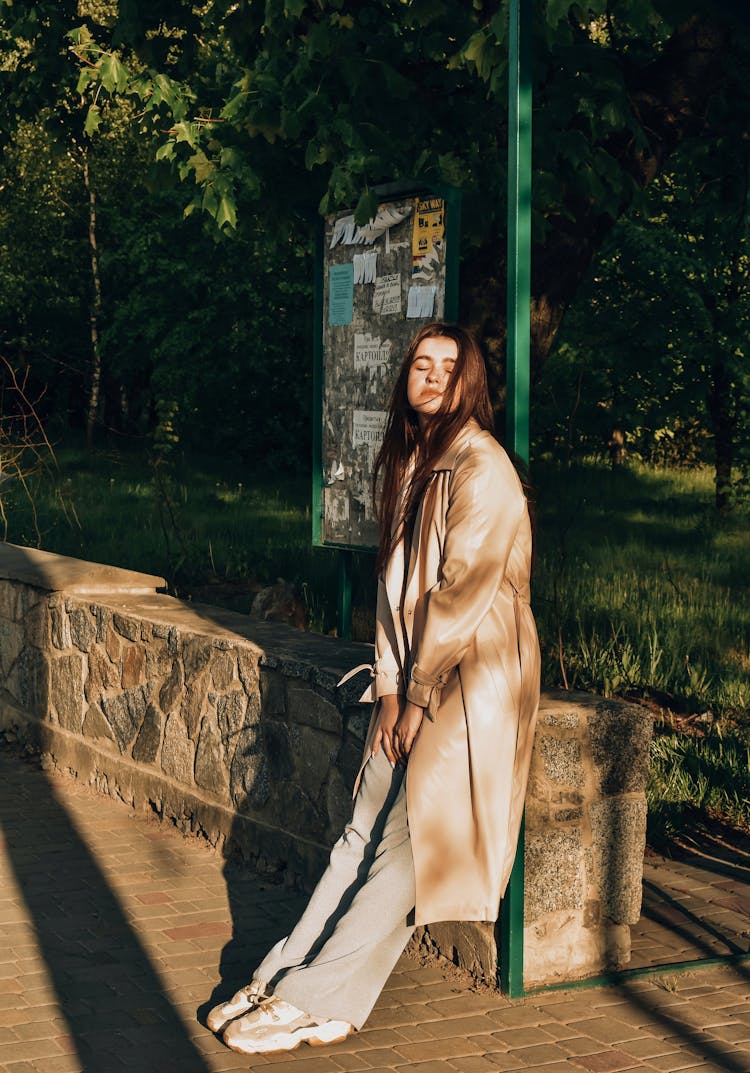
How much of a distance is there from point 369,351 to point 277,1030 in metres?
2.97

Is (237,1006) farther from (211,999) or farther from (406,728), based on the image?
(406,728)

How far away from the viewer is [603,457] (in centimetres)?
2350

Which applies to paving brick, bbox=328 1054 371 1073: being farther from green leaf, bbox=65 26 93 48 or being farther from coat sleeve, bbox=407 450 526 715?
green leaf, bbox=65 26 93 48

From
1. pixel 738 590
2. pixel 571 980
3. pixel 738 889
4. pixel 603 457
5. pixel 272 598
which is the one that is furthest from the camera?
pixel 603 457

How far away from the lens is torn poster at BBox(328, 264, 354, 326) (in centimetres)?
627

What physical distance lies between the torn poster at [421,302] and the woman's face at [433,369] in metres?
1.43

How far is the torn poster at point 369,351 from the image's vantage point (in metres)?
6.05

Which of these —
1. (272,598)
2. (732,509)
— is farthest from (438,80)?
(732,509)

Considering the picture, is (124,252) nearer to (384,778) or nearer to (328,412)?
(328,412)

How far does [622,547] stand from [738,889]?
9.52 m

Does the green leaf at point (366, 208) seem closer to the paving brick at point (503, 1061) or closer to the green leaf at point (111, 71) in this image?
the paving brick at point (503, 1061)

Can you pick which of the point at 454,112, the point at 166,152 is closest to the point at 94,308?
the point at 166,152

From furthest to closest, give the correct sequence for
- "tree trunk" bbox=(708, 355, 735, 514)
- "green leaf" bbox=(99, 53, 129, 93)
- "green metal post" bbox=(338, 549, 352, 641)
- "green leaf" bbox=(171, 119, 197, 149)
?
1. "tree trunk" bbox=(708, 355, 735, 514)
2. "green leaf" bbox=(99, 53, 129, 93)
3. "green leaf" bbox=(171, 119, 197, 149)
4. "green metal post" bbox=(338, 549, 352, 641)

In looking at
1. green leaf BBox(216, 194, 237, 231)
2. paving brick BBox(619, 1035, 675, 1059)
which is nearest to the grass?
green leaf BBox(216, 194, 237, 231)
